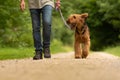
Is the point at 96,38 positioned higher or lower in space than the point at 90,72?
lower

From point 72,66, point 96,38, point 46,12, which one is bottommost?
point 96,38

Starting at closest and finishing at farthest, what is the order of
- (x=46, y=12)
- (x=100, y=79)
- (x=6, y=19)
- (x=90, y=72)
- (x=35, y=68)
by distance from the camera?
(x=100, y=79) → (x=90, y=72) → (x=35, y=68) → (x=46, y=12) → (x=6, y=19)

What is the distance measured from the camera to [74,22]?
13.5 metres

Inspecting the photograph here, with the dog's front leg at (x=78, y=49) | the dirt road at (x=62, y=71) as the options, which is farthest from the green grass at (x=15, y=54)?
the dirt road at (x=62, y=71)

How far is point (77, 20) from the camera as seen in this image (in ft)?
44.4

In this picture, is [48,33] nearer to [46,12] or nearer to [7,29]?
[46,12]

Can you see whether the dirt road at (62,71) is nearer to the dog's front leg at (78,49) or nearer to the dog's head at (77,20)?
the dog's front leg at (78,49)

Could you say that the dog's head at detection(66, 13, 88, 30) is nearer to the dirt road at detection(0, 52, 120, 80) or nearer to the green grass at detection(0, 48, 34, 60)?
the dirt road at detection(0, 52, 120, 80)

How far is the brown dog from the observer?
44.1 feet

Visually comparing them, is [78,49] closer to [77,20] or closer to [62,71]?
[77,20]

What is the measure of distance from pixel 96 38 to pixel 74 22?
26.0m

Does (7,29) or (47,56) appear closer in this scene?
(47,56)

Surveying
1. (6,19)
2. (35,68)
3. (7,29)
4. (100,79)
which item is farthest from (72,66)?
(7,29)

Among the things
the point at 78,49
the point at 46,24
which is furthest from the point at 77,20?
the point at 46,24
